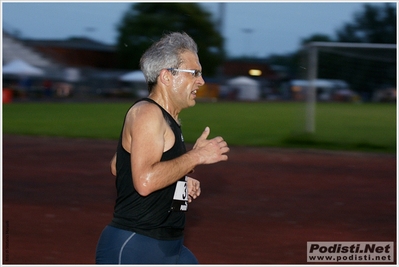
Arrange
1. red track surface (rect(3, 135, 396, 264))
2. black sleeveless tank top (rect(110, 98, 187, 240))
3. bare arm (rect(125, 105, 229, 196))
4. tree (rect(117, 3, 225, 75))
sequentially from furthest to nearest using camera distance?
tree (rect(117, 3, 225, 75)), red track surface (rect(3, 135, 396, 264)), black sleeveless tank top (rect(110, 98, 187, 240)), bare arm (rect(125, 105, 229, 196))

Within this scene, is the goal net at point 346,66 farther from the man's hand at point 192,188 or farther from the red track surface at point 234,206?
the man's hand at point 192,188

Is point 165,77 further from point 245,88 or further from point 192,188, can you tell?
point 245,88

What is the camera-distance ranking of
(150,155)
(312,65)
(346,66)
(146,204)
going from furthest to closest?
(346,66) < (312,65) < (146,204) < (150,155)

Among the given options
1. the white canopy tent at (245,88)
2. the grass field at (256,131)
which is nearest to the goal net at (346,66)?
the grass field at (256,131)

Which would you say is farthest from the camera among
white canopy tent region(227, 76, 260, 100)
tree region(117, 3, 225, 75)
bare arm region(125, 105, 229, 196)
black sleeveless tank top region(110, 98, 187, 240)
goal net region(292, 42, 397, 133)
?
white canopy tent region(227, 76, 260, 100)

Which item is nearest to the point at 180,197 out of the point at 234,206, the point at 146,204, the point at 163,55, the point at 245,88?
the point at 146,204

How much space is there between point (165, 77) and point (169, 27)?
A: 62.8 m

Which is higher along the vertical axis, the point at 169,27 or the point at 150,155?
the point at 150,155

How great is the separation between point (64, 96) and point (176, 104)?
2125 inches

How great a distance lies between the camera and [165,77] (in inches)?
125

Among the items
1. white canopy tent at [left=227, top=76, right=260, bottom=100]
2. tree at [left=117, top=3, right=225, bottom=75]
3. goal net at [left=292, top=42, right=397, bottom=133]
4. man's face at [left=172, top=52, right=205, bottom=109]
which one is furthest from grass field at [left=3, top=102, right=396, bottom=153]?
white canopy tent at [left=227, top=76, right=260, bottom=100]

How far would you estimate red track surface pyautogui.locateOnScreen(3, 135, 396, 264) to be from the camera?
6332mm

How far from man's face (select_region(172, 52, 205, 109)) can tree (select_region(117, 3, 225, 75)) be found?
196 ft

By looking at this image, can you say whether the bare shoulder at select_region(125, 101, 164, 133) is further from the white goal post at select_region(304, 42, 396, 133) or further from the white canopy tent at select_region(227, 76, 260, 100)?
the white canopy tent at select_region(227, 76, 260, 100)
